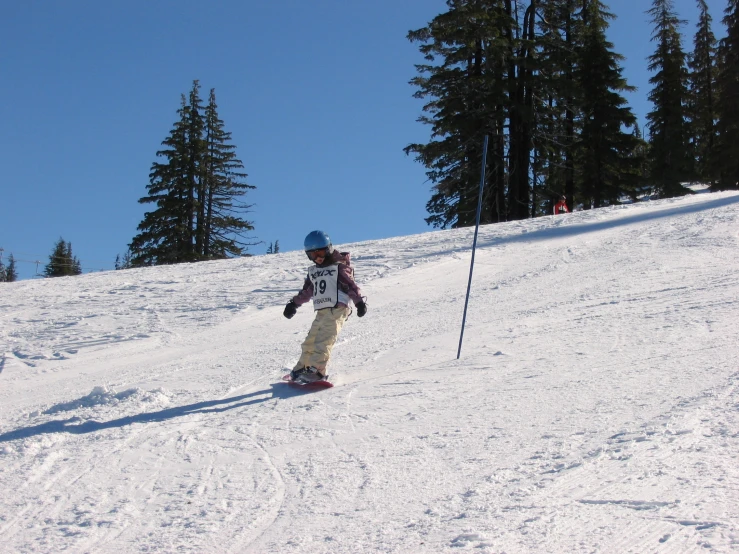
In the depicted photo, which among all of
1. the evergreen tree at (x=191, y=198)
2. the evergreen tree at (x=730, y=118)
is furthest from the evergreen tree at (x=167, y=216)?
the evergreen tree at (x=730, y=118)

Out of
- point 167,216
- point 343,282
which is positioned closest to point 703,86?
point 167,216

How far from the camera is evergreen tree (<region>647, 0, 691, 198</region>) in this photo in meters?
39.3

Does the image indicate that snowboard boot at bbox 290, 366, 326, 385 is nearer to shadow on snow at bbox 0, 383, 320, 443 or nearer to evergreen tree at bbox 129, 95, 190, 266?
shadow on snow at bbox 0, 383, 320, 443

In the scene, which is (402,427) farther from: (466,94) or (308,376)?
(466,94)

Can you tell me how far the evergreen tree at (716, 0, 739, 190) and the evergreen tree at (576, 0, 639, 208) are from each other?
4789 millimetres

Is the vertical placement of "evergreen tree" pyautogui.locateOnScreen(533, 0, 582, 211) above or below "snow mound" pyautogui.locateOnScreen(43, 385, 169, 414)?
above

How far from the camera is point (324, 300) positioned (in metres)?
6.51

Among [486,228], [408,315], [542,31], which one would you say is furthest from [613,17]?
[408,315]

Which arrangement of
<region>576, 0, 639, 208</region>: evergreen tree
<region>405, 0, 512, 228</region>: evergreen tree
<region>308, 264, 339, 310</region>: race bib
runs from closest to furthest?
1. <region>308, 264, 339, 310</region>: race bib
2. <region>405, 0, 512, 228</region>: evergreen tree
3. <region>576, 0, 639, 208</region>: evergreen tree

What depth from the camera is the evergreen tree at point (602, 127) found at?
34469mm

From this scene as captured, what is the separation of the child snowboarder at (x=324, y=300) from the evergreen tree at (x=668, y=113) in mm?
36024

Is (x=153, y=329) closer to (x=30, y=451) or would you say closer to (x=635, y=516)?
(x=30, y=451)

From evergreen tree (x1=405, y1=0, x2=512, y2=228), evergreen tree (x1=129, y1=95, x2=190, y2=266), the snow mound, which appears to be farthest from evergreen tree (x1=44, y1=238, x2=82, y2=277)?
the snow mound

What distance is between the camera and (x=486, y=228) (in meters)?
18.6
